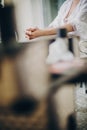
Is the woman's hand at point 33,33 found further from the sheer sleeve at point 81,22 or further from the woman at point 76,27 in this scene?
the sheer sleeve at point 81,22

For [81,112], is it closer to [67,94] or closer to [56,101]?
[67,94]

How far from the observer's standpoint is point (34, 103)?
30.1 inches

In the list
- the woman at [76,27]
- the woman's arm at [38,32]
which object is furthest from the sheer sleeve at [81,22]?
the woman's arm at [38,32]

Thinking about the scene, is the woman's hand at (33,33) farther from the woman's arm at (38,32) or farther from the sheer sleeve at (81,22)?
the sheer sleeve at (81,22)

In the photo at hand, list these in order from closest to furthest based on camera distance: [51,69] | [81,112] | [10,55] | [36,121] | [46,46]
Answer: [51,69] → [10,55] → [46,46] → [36,121] → [81,112]

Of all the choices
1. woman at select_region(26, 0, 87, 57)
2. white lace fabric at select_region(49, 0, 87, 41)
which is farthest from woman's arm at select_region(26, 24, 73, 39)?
white lace fabric at select_region(49, 0, 87, 41)

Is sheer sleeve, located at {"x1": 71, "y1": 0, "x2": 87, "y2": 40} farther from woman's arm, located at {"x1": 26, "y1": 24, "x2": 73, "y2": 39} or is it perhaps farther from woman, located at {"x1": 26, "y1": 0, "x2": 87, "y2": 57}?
woman's arm, located at {"x1": 26, "y1": 24, "x2": 73, "y2": 39}

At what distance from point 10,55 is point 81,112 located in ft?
2.74

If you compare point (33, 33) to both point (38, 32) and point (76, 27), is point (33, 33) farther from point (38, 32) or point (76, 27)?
point (76, 27)

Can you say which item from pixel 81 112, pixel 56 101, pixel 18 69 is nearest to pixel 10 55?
pixel 18 69

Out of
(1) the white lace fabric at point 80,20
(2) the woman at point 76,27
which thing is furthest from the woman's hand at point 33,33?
(1) the white lace fabric at point 80,20

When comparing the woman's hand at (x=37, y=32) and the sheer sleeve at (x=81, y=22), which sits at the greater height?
the sheer sleeve at (x=81, y=22)

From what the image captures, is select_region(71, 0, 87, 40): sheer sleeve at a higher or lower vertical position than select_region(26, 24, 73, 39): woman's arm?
higher

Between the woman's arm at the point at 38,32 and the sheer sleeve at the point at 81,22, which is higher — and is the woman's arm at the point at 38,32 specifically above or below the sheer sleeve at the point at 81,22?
below
